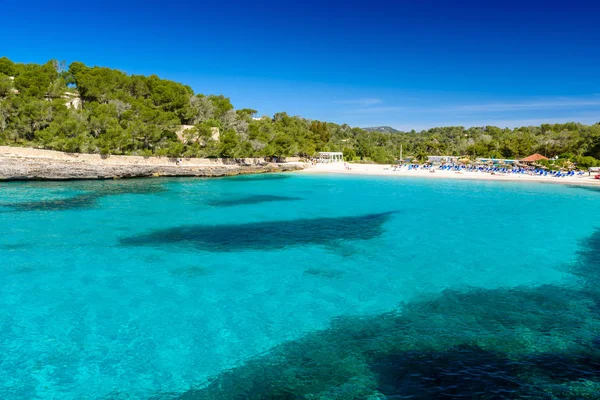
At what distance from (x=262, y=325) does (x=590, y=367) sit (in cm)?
714

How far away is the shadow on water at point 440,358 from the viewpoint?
6.89 m

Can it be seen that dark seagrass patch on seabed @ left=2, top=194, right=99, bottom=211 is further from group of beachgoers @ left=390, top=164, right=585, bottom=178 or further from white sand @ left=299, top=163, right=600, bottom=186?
group of beachgoers @ left=390, top=164, right=585, bottom=178

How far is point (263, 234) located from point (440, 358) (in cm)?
1274

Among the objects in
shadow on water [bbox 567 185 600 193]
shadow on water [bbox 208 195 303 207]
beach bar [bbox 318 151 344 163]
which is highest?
beach bar [bbox 318 151 344 163]

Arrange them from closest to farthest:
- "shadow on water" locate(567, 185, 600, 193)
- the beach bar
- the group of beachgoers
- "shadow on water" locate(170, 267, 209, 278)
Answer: "shadow on water" locate(170, 267, 209, 278)
"shadow on water" locate(567, 185, 600, 193)
the group of beachgoers
the beach bar

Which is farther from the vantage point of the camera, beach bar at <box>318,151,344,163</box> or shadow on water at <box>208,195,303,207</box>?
beach bar at <box>318,151,344,163</box>

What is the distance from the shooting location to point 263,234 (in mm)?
19688

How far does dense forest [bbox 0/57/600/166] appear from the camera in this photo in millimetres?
48688

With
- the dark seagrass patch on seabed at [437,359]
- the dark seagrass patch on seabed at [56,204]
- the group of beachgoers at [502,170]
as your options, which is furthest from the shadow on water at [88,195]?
the group of beachgoers at [502,170]

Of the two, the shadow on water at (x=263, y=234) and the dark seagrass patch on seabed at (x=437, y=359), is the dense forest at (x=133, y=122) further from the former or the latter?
the dark seagrass patch on seabed at (x=437, y=359)

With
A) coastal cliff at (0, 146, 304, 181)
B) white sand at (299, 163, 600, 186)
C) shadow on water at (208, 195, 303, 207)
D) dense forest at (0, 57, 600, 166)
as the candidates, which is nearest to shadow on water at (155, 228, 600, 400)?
shadow on water at (208, 195, 303, 207)

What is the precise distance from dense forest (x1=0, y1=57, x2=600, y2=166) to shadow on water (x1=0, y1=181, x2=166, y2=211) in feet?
35.9

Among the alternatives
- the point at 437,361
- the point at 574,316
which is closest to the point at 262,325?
the point at 437,361

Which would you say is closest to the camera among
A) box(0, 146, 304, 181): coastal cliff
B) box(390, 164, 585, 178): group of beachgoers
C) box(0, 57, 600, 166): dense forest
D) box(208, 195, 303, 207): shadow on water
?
box(208, 195, 303, 207): shadow on water
